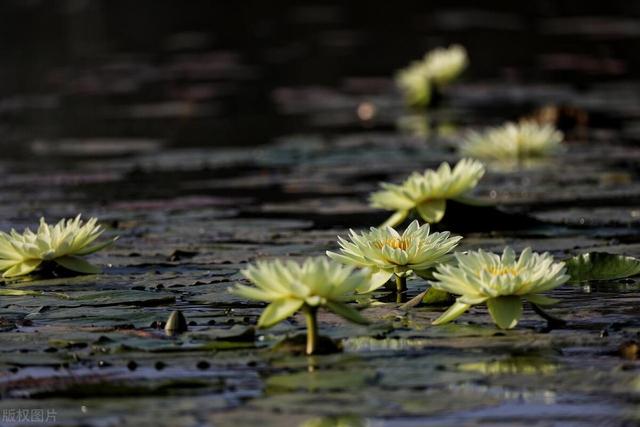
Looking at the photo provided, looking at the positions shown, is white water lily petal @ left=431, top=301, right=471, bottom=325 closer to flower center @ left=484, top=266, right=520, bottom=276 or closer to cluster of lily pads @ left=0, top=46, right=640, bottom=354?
cluster of lily pads @ left=0, top=46, right=640, bottom=354

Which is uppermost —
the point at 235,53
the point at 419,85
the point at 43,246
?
the point at 235,53

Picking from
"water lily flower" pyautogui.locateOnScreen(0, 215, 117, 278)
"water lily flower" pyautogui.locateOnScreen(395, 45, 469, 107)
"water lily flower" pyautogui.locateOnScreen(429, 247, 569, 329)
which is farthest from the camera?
"water lily flower" pyautogui.locateOnScreen(395, 45, 469, 107)

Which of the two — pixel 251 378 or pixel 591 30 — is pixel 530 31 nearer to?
pixel 591 30

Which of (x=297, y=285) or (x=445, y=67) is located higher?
(x=445, y=67)

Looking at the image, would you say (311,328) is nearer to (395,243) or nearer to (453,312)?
(453,312)

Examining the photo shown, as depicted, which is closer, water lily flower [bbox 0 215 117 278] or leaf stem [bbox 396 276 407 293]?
leaf stem [bbox 396 276 407 293]

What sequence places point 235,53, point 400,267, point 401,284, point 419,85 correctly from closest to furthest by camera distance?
point 400,267
point 401,284
point 419,85
point 235,53

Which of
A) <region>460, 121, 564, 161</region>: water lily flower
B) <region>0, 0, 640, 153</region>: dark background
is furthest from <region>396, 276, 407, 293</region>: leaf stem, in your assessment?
<region>0, 0, 640, 153</region>: dark background

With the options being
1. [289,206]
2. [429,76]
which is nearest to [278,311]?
[289,206]

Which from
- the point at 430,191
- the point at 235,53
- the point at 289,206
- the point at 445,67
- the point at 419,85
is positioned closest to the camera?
the point at 430,191
